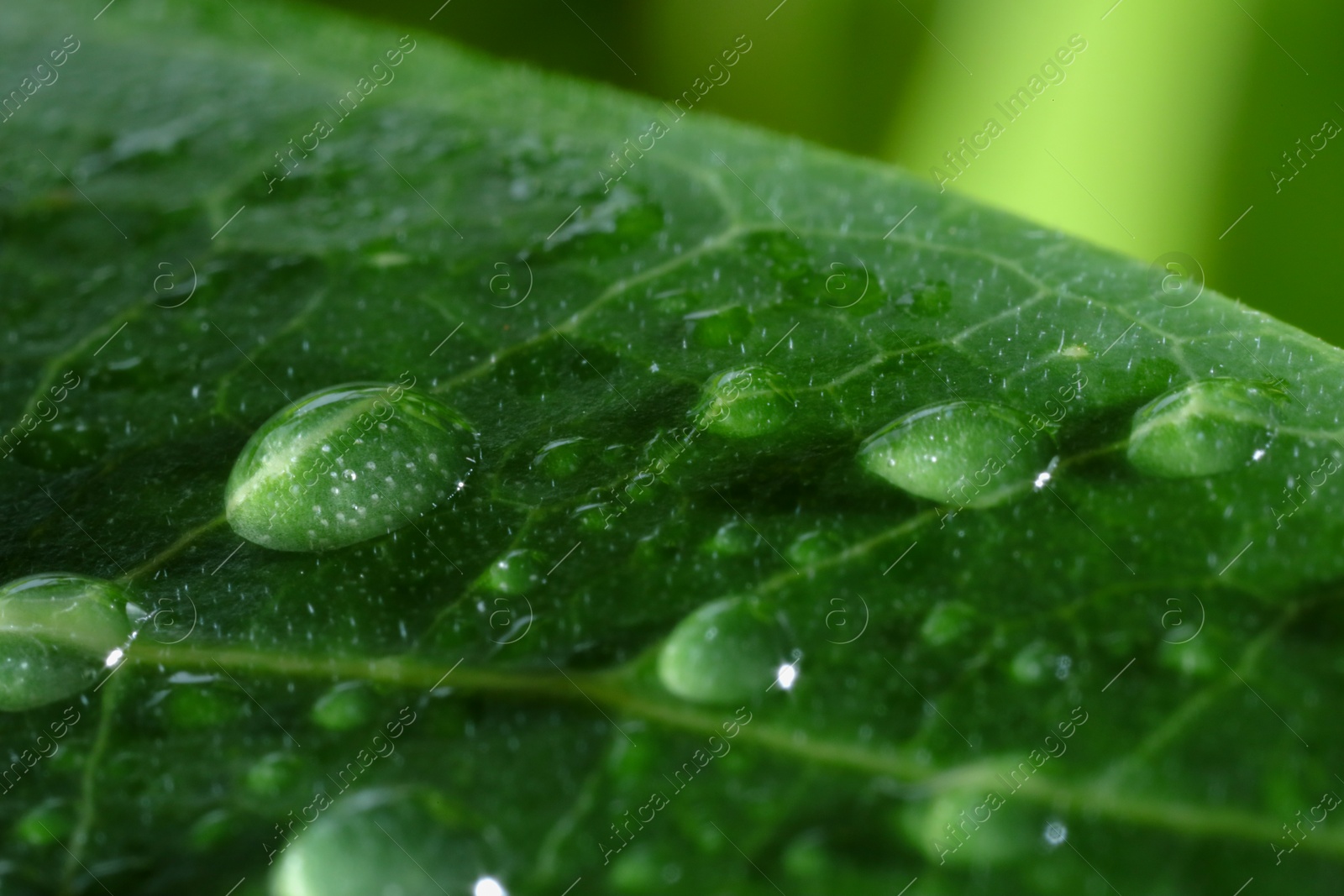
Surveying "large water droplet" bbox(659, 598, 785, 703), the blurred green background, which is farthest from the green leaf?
the blurred green background

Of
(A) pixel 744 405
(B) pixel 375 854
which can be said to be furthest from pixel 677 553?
(B) pixel 375 854

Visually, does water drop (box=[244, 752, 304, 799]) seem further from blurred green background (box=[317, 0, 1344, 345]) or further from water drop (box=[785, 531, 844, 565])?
blurred green background (box=[317, 0, 1344, 345])

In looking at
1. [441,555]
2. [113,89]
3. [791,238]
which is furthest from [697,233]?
[113,89]

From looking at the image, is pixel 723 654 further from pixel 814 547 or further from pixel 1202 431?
pixel 1202 431

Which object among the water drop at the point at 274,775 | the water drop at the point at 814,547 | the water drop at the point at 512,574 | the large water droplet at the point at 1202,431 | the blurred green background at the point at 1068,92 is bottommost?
the blurred green background at the point at 1068,92

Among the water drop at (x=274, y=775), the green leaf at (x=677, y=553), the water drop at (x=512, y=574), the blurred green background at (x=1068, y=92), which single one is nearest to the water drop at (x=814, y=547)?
the green leaf at (x=677, y=553)

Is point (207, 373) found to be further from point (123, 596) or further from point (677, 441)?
point (677, 441)

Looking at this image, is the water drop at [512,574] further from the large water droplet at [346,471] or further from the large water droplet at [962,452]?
the large water droplet at [962,452]
